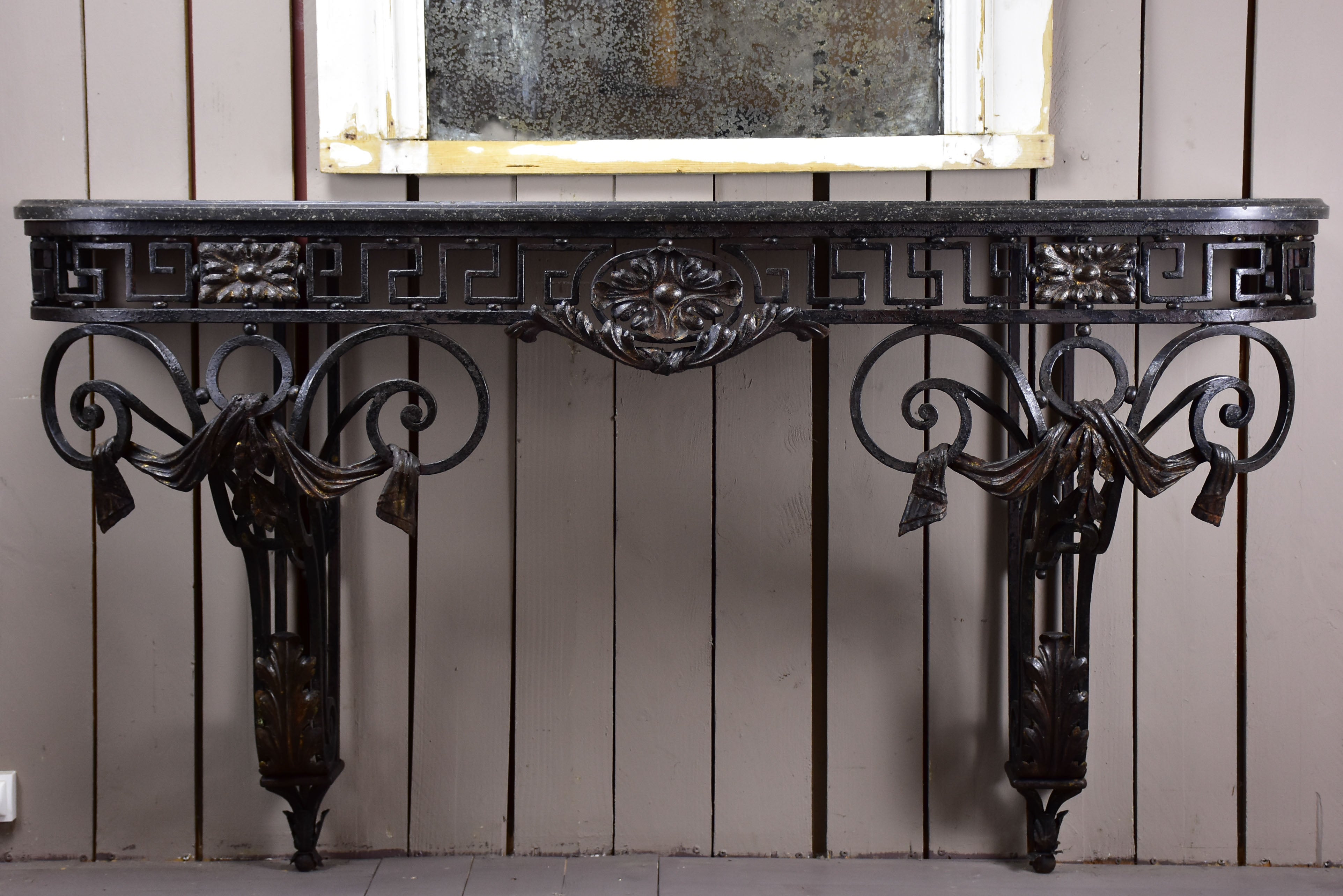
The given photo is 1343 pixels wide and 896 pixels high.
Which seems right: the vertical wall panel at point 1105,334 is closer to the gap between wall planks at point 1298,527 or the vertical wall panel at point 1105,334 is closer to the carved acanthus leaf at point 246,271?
the gap between wall planks at point 1298,527

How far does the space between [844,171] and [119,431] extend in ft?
3.34

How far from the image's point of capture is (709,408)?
1509 mm

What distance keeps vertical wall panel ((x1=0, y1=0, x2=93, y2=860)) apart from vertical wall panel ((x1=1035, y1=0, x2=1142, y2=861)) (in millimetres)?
1411

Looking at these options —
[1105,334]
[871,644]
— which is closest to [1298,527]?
[1105,334]

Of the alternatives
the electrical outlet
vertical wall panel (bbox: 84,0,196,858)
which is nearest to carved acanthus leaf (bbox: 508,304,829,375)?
vertical wall panel (bbox: 84,0,196,858)

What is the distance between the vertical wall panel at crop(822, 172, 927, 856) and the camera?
1.51 m

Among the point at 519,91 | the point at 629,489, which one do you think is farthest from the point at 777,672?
the point at 519,91

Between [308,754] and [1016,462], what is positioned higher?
[1016,462]

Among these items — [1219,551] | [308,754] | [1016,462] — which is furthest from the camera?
[1219,551]

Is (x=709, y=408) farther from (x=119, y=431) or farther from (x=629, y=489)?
(x=119, y=431)

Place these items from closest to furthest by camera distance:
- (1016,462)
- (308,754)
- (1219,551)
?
(1016,462), (308,754), (1219,551)

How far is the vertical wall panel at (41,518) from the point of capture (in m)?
1.45

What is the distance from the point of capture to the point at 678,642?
5.00 ft

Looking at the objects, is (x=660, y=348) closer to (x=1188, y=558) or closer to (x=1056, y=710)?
(x=1056, y=710)
